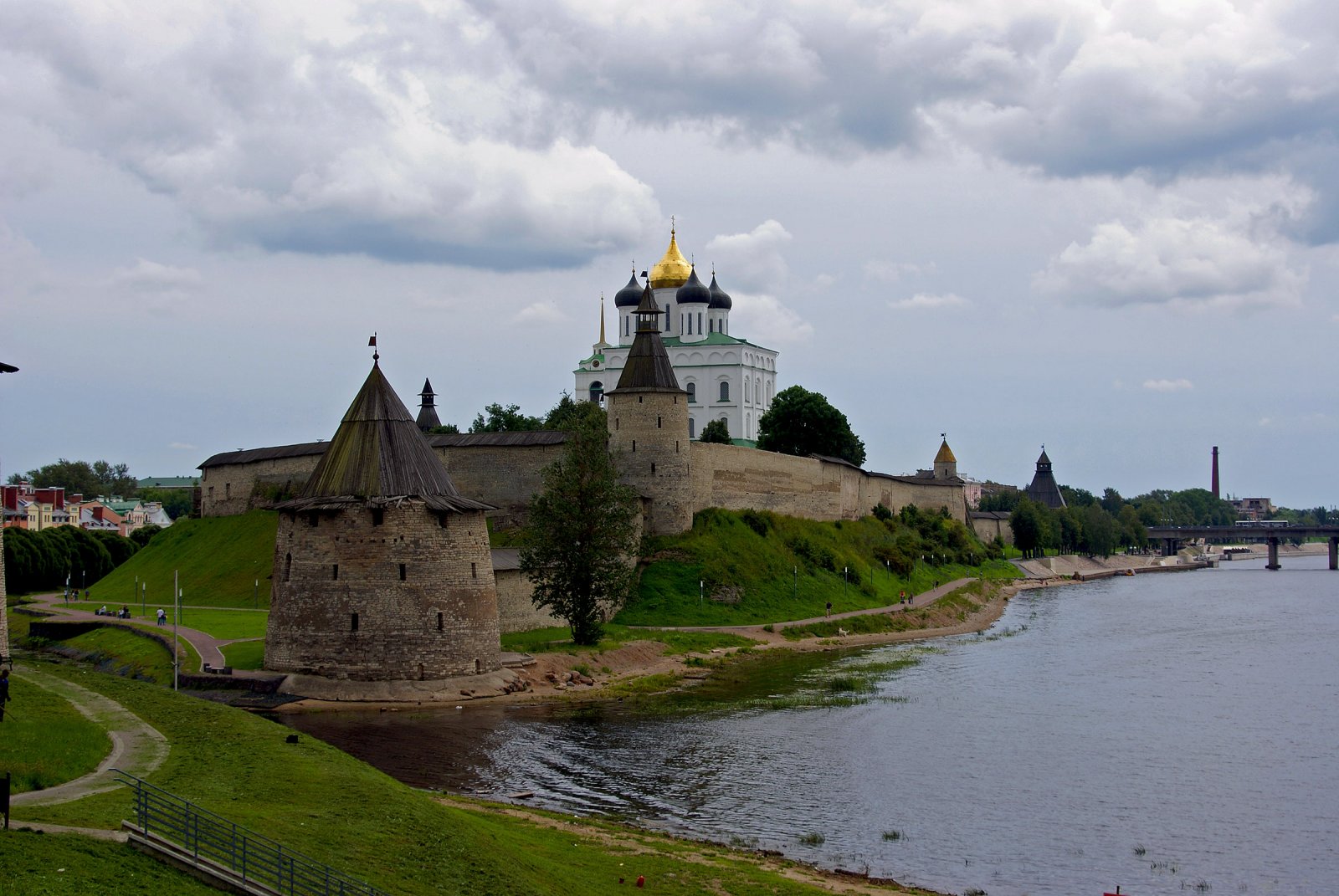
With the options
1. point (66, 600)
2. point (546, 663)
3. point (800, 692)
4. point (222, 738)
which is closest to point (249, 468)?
point (66, 600)

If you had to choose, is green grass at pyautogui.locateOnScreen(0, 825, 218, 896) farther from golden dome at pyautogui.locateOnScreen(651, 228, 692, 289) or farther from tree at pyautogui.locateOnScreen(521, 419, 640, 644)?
golden dome at pyautogui.locateOnScreen(651, 228, 692, 289)

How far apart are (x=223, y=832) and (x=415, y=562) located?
18728 millimetres

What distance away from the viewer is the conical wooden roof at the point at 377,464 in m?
33.1

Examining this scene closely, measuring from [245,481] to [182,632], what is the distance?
70.9ft

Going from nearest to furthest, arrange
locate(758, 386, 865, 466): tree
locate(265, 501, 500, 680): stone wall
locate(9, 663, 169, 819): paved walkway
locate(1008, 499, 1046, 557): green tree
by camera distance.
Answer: locate(9, 663, 169, 819): paved walkway → locate(265, 501, 500, 680): stone wall → locate(758, 386, 865, 466): tree → locate(1008, 499, 1046, 557): green tree

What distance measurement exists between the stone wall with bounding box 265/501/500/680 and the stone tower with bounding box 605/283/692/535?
17.8 m

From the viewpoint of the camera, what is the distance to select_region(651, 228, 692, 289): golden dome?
95.1 meters

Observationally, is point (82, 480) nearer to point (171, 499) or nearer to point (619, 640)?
point (171, 499)

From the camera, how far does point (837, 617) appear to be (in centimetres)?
5241

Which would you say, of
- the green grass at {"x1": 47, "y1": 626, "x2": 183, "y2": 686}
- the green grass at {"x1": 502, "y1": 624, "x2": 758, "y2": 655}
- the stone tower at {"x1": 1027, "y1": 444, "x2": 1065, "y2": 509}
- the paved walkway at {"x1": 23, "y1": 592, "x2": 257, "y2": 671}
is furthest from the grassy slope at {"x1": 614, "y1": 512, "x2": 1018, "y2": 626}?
the stone tower at {"x1": 1027, "y1": 444, "x2": 1065, "y2": 509}

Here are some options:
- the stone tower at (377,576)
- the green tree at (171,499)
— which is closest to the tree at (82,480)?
the green tree at (171,499)

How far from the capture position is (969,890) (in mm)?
18938

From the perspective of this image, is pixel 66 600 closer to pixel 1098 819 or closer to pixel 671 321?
pixel 1098 819

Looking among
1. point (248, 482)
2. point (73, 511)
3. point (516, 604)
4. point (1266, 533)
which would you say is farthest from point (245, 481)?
point (1266, 533)
